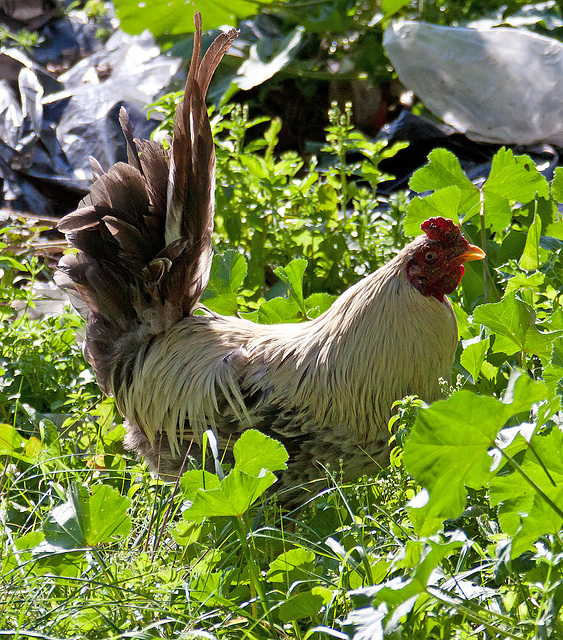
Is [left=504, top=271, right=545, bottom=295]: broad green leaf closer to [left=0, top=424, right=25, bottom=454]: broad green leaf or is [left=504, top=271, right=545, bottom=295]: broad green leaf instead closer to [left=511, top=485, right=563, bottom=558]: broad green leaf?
[left=511, top=485, right=563, bottom=558]: broad green leaf

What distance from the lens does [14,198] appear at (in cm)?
397

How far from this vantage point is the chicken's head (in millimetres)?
2201

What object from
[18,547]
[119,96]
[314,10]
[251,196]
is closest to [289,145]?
[314,10]

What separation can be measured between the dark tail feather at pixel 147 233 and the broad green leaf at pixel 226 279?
25 cm

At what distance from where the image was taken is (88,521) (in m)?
1.64

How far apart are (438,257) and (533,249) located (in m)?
0.46

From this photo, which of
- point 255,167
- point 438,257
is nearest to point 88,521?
point 438,257

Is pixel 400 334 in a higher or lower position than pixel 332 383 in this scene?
higher

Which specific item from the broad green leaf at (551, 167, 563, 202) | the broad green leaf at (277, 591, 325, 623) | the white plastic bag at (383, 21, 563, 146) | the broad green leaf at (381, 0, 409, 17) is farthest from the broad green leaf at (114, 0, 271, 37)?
the broad green leaf at (277, 591, 325, 623)

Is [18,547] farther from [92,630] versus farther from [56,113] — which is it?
[56,113]

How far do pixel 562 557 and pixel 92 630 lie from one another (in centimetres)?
102

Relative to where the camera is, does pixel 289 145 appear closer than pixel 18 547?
No

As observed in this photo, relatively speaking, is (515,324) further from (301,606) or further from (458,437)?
(301,606)

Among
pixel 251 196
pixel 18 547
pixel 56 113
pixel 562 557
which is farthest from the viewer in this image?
pixel 56 113
